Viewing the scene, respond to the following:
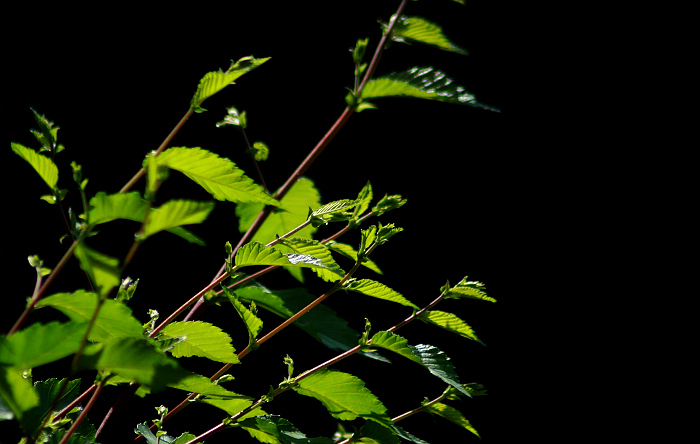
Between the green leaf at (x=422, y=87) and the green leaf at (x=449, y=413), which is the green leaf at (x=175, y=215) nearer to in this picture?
the green leaf at (x=422, y=87)

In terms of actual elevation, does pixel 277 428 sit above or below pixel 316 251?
below

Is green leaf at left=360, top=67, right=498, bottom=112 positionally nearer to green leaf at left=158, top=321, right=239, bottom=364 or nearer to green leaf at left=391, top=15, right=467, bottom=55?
green leaf at left=391, top=15, right=467, bottom=55

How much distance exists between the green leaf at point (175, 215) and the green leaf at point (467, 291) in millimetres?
395

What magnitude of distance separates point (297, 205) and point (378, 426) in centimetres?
30

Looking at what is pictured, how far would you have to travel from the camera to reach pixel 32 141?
1356 millimetres

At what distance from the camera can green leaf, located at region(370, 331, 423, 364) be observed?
0.50 meters

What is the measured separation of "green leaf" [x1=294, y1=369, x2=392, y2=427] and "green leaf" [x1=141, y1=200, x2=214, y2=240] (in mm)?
279

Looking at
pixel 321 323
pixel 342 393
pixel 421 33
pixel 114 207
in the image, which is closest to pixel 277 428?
pixel 342 393

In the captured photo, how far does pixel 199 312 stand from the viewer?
564mm

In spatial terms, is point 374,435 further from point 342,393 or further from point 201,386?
point 201,386

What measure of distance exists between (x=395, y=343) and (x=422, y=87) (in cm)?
25

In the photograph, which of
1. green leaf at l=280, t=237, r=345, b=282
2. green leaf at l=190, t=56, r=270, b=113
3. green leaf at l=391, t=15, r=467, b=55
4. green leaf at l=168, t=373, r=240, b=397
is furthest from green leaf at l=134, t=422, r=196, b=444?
green leaf at l=391, t=15, r=467, b=55

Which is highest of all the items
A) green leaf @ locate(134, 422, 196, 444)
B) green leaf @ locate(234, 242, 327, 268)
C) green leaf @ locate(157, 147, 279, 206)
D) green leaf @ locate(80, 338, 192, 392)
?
green leaf @ locate(157, 147, 279, 206)

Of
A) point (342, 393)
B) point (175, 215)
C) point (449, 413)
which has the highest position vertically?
point (175, 215)
